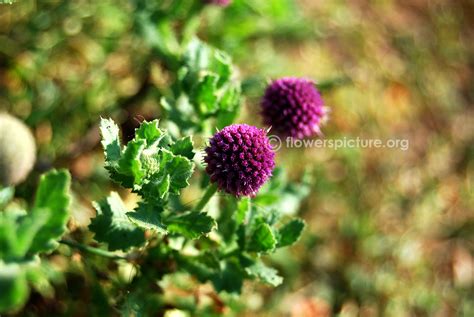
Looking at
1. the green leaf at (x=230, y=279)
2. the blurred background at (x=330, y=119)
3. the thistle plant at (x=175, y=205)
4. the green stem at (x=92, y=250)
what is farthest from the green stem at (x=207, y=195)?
the blurred background at (x=330, y=119)

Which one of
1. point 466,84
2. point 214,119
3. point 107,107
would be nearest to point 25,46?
point 107,107

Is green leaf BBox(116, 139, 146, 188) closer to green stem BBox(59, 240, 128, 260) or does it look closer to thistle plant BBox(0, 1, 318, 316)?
thistle plant BBox(0, 1, 318, 316)

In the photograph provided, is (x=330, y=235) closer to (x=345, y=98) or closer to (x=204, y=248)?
(x=345, y=98)

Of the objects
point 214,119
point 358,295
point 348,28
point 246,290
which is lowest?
point 358,295

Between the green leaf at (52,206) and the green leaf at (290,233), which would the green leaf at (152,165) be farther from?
the green leaf at (290,233)

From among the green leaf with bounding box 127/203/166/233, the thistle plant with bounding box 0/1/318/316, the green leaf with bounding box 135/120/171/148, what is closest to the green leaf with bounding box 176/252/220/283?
the thistle plant with bounding box 0/1/318/316

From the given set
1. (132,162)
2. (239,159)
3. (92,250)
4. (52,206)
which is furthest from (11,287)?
(239,159)
